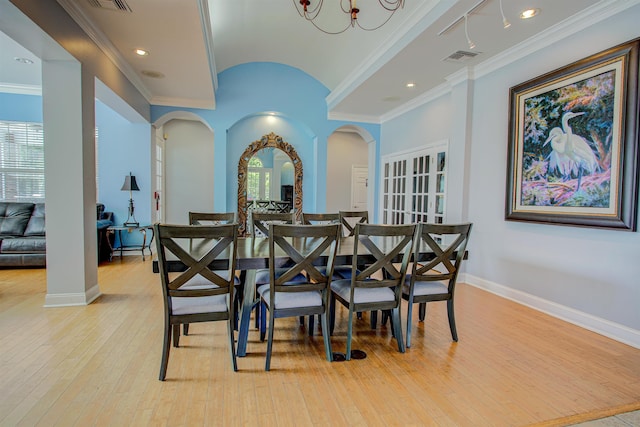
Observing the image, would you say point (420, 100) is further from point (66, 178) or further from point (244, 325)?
point (66, 178)

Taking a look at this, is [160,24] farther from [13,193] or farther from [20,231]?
[13,193]

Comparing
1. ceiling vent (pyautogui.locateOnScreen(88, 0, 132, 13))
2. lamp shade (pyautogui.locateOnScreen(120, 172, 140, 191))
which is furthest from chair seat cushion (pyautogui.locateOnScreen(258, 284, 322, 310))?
lamp shade (pyautogui.locateOnScreen(120, 172, 140, 191))

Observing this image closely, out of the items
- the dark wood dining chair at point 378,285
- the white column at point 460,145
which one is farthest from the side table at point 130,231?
the white column at point 460,145

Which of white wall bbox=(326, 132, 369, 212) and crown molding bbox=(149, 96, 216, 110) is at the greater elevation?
crown molding bbox=(149, 96, 216, 110)

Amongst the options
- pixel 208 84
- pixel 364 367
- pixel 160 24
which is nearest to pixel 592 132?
pixel 364 367

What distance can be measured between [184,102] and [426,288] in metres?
5.09

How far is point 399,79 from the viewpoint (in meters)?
4.43

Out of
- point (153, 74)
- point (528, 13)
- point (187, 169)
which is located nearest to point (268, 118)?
point (187, 169)

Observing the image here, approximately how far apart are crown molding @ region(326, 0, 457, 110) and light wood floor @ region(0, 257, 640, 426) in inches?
113

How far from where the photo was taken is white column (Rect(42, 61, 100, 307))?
302 cm

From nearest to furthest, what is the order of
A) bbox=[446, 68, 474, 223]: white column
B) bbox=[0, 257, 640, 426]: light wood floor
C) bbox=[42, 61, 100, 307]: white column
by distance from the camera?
bbox=[0, 257, 640, 426]: light wood floor < bbox=[42, 61, 100, 307]: white column < bbox=[446, 68, 474, 223]: white column

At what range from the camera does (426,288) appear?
2520mm

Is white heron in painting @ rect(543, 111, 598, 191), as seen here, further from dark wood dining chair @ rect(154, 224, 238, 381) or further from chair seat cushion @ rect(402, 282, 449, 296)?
dark wood dining chair @ rect(154, 224, 238, 381)

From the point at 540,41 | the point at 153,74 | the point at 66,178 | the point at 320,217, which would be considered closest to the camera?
the point at 66,178
